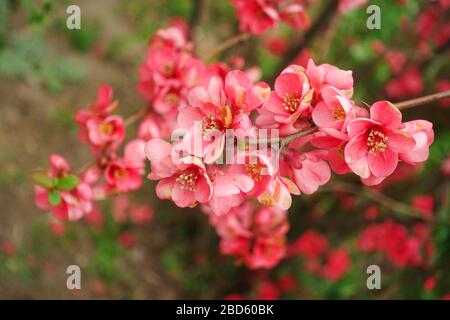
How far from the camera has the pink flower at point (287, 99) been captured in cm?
104


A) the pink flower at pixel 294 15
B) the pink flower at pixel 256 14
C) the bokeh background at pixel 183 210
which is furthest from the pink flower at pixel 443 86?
the pink flower at pixel 256 14

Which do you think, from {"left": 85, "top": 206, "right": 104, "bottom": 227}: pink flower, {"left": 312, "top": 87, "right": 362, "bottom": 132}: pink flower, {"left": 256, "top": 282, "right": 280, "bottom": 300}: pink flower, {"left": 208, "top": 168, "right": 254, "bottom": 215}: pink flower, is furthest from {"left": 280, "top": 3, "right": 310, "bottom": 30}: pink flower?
{"left": 85, "top": 206, "right": 104, "bottom": 227}: pink flower

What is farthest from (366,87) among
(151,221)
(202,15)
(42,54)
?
(42,54)

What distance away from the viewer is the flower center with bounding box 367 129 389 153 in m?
0.99

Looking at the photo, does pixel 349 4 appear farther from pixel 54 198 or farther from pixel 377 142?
pixel 54 198

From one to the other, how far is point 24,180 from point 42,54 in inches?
29.3

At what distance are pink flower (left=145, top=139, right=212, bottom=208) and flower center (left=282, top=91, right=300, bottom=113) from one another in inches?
9.6

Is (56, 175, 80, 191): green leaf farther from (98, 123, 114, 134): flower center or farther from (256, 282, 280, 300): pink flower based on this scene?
(256, 282, 280, 300): pink flower

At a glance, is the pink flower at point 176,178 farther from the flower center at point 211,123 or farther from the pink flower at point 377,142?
the pink flower at point 377,142

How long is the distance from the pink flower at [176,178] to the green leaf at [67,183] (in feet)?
1.07

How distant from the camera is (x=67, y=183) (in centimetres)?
133

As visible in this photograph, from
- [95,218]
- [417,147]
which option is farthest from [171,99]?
[95,218]

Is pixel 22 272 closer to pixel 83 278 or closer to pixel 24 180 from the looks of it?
pixel 83 278

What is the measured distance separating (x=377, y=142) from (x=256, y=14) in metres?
0.75
